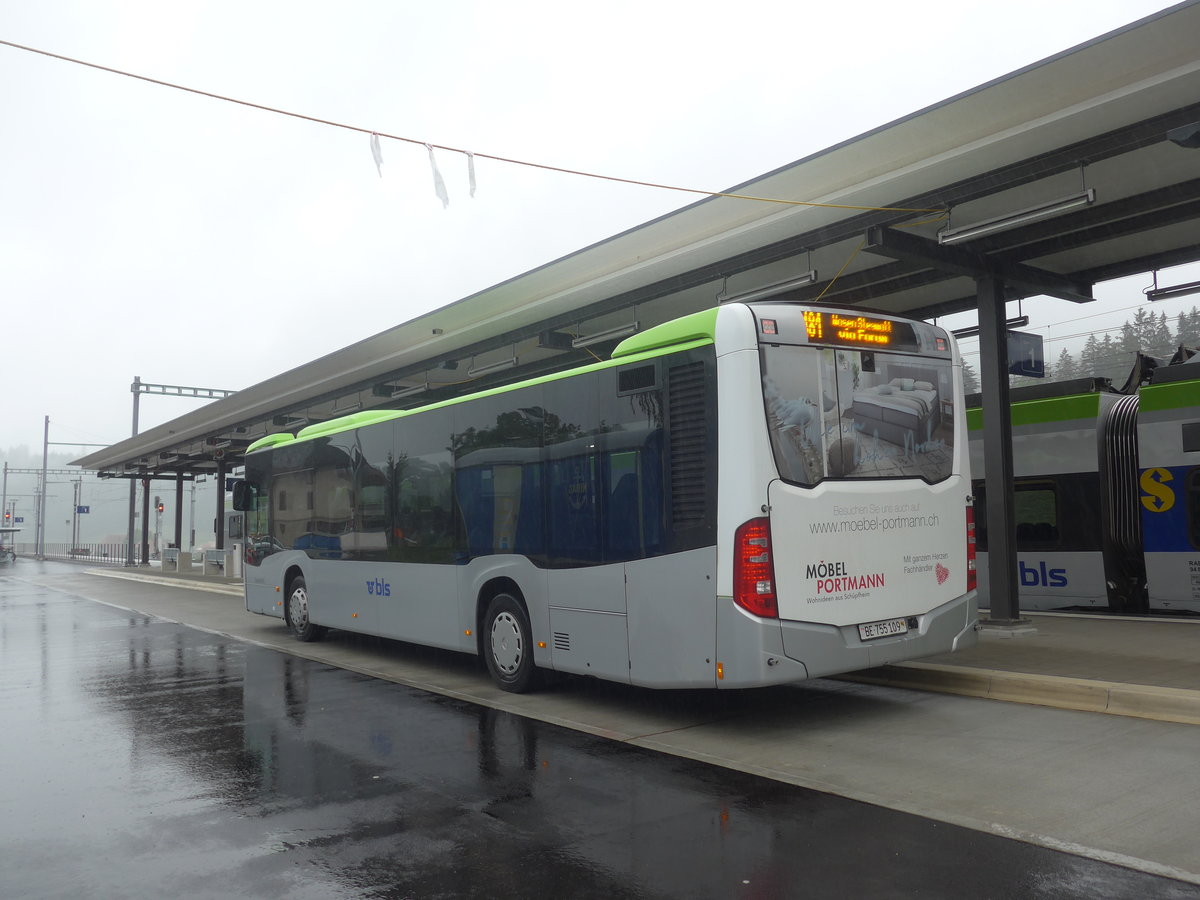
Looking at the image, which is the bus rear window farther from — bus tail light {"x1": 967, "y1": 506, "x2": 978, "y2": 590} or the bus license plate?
the bus license plate

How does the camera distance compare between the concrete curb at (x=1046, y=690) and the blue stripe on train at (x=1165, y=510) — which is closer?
the concrete curb at (x=1046, y=690)

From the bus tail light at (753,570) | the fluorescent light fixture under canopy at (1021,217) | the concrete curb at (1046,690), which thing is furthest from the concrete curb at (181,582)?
the bus tail light at (753,570)

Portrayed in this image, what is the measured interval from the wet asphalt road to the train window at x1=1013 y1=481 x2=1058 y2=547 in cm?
840

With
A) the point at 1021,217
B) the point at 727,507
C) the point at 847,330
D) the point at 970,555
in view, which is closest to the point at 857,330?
the point at 847,330

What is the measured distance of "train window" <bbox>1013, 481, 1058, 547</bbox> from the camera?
14.5 meters

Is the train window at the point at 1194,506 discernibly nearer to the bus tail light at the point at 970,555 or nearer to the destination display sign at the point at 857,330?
the bus tail light at the point at 970,555

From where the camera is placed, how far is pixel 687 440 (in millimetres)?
7336

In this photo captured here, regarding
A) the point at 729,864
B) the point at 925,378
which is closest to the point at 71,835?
the point at 729,864

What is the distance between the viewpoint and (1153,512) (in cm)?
1298

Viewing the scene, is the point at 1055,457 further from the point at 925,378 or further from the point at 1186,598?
the point at 925,378

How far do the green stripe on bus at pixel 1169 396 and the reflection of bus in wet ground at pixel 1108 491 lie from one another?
1 centimetres

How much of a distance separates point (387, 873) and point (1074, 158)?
8473mm

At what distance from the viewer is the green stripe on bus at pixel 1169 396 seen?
12.7m

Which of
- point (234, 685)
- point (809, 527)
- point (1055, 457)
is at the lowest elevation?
point (234, 685)
